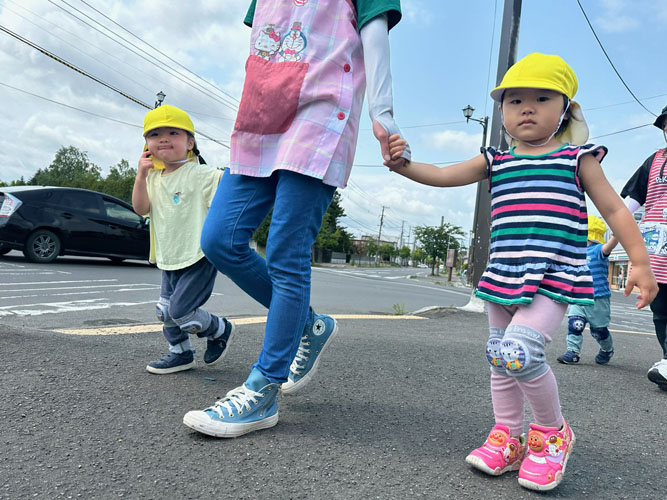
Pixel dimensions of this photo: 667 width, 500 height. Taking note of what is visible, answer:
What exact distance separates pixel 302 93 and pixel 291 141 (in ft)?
0.61

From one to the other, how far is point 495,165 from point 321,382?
1314 millimetres

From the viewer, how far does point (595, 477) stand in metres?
1.67

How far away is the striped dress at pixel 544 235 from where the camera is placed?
1.67 metres

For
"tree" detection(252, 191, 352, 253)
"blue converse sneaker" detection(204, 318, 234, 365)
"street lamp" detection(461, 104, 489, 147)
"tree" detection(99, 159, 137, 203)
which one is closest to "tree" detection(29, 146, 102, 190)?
"tree" detection(99, 159, 137, 203)

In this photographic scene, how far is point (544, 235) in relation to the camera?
1713 mm

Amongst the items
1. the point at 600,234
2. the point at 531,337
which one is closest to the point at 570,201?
the point at 531,337

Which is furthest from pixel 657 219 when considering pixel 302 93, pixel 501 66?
pixel 501 66

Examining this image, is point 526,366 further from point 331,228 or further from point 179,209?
point 331,228

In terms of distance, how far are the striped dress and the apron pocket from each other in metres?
0.85

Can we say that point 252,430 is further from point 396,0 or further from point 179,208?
point 396,0

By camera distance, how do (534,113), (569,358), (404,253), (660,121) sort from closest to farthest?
(534,113) < (660,121) < (569,358) < (404,253)

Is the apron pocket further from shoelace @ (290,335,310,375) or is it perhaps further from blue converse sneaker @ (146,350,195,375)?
blue converse sneaker @ (146,350,195,375)

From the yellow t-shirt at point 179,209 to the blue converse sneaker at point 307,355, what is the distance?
0.74 metres

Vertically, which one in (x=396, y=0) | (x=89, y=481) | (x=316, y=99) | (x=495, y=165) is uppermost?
(x=396, y=0)
